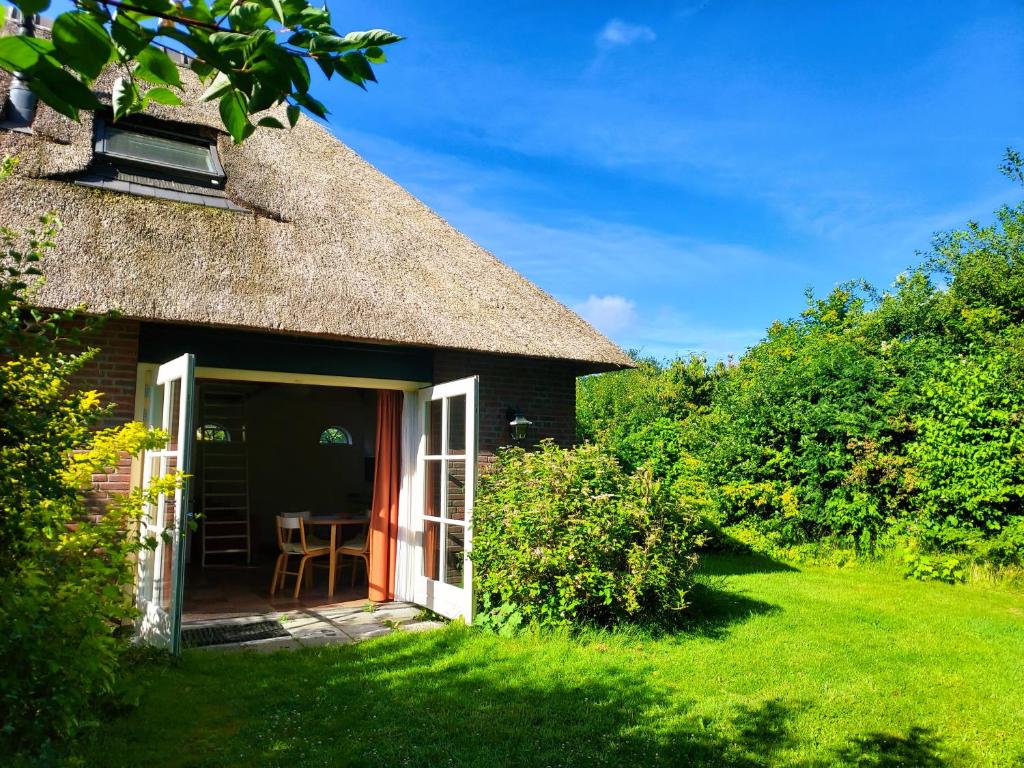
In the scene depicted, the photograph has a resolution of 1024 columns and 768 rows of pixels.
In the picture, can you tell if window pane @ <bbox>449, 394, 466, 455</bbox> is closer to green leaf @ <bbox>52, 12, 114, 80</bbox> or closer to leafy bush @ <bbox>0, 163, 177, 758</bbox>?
leafy bush @ <bbox>0, 163, 177, 758</bbox>

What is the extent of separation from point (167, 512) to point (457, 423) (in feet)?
8.32

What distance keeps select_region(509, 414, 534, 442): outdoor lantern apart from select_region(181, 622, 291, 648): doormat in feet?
9.13

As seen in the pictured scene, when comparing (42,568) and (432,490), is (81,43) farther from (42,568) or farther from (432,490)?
(432,490)

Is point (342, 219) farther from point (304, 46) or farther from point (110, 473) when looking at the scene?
point (304, 46)

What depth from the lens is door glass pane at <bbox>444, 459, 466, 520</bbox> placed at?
642 cm

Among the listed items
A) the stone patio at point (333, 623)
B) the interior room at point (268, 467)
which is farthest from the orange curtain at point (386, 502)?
the interior room at point (268, 467)

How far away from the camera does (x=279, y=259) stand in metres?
6.27

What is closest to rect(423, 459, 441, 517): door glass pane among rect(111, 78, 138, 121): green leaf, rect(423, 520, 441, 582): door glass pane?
rect(423, 520, 441, 582): door glass pane

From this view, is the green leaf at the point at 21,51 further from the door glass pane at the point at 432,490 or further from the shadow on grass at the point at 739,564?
the shadow on grass at the point at 739,564

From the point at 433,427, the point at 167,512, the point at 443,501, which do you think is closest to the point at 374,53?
the point at 167,512

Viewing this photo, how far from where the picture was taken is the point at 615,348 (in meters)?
7.62

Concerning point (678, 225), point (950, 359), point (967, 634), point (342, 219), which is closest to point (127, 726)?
point (342, 219)

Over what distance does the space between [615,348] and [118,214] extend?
192 inches

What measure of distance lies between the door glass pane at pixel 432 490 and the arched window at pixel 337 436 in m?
6.89
